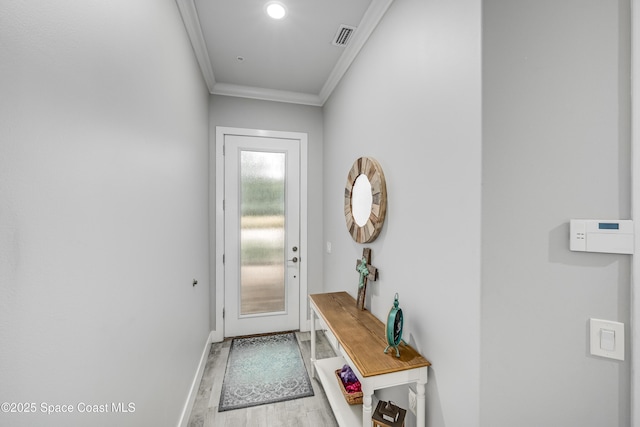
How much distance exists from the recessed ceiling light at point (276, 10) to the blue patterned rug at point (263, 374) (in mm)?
2812

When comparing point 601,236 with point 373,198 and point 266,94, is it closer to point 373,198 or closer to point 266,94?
point 373,198

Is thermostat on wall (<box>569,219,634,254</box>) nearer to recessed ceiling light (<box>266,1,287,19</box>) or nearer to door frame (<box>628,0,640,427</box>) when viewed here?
door frame (<box>628,0,640,427</box>)

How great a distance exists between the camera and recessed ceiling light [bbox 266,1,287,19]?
170 centimetres

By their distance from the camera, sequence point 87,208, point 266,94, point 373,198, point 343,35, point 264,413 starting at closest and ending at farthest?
A: point 87,208 < point 373,198 < point 264,413 < point 343,35 < point 266,94

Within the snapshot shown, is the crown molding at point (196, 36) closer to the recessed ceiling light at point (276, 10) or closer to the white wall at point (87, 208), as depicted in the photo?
the white wall at point (87, 208)

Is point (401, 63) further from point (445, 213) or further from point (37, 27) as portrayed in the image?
point (37, 27)

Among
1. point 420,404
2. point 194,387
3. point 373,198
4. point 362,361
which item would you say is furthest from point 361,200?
point 194,387

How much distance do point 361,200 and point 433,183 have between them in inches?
29.9

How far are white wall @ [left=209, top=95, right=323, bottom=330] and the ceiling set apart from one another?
123 millimetres

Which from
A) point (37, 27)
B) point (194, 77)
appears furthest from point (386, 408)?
point (194, 77)

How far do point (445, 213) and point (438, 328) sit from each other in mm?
525

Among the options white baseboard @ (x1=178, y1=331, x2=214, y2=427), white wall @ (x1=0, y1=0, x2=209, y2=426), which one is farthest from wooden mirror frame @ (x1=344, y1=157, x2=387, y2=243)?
white baseboard @ (x1=178, y1=331, x2=214, y2=427)

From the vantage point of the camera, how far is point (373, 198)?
1730 millimetres

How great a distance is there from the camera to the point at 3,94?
488 millimetres
